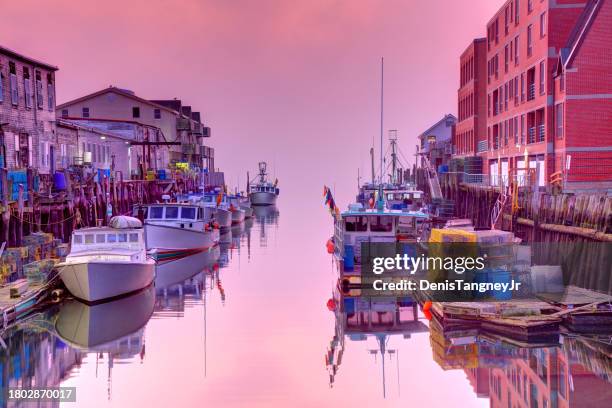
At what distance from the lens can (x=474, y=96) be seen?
284 feet

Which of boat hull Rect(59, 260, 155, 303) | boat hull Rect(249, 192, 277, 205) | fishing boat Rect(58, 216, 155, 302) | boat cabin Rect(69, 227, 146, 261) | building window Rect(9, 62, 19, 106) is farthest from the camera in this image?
boat hull Rect(249, 192, 277, 205)

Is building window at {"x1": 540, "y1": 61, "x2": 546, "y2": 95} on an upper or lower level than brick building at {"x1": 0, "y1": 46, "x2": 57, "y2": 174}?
upper

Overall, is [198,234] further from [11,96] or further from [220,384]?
[220,384]

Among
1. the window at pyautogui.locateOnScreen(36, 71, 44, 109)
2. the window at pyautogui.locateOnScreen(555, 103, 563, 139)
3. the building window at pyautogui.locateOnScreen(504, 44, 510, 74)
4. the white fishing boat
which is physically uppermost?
the building window at pyautogui.locateOnScreen(504, 44, 510, 74)

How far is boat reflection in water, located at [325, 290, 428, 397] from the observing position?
28328 mm

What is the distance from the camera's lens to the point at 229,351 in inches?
1131

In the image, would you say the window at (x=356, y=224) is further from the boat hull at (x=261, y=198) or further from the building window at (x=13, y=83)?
the boat hull at (x=261, y=198)

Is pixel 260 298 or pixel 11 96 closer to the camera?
pixel 260 298

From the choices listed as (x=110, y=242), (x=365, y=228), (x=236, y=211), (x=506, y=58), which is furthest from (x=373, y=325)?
(x=236, y=211)

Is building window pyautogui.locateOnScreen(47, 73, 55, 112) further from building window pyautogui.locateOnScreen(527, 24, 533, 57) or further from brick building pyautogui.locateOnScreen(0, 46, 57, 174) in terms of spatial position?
building window pyautogui.locateOnScreen(527, 24, 533, 57)

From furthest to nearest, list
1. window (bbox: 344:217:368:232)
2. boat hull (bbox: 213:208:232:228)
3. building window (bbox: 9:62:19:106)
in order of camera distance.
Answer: boat hull (bbox: 213:208:232:228)
building window (bbox: 9:62:19:106)
window (bbox: 344:217:368:232)

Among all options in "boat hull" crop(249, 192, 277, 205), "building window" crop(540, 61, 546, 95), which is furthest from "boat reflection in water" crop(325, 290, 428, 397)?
"boat hull" crop(249, 192, 277, 205)

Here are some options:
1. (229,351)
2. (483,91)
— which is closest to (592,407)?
(229,351)

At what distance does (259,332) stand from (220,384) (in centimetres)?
754
